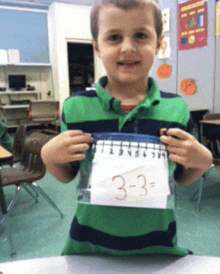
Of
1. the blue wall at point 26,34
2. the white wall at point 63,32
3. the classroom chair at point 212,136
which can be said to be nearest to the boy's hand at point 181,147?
the classroom chair at point 212,136

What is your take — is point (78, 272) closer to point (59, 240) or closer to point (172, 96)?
point (172, 96)

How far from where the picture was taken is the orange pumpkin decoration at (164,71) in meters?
4.38

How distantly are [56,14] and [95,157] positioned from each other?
26.4 feet

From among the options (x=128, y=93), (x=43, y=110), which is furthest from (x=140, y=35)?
(x=43, y=110)

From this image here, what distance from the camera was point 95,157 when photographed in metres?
0.54

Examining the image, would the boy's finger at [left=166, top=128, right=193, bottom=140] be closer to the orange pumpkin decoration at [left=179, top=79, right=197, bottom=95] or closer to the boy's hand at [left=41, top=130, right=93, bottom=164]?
the boy's hand at [left=41, top=130, right=93, bottom=164]

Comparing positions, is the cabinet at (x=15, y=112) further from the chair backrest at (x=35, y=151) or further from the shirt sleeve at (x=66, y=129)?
the shirt sleeve at (x=66, y=129)

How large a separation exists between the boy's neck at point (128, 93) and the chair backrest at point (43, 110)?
244 inches

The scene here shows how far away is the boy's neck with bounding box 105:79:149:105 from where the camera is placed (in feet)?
2.16

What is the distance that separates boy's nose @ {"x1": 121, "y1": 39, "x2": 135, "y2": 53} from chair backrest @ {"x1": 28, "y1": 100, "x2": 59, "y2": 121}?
20.7 feet

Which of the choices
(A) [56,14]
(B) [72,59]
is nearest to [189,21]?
(A) [56,14]

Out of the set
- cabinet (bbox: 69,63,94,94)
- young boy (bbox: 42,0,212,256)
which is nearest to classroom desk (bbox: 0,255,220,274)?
young boy (bbox: 42,0,212,256)

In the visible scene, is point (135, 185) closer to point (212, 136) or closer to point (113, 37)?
point (113, 37)

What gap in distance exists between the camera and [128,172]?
0.53 metres
